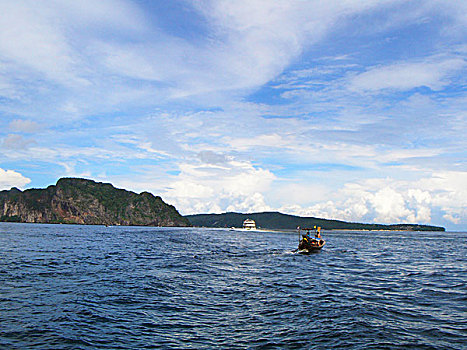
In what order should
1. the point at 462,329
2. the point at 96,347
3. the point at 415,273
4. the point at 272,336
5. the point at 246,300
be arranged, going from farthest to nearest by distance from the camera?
the point at 415,273 < the point at 246,300 < the point at 462,329 < the point at 272,336 < the point at 96,347

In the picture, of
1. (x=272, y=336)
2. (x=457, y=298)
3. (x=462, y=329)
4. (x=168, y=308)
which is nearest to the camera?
(x=272, y=336)

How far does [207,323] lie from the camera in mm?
19297

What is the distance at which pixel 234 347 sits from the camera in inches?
612

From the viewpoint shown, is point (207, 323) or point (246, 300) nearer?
point (207, 323)

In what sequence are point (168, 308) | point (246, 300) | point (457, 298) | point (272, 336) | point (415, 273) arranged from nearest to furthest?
point (272, 336), point (168, 308), point (246, 300), point (457, 298), point (415, 273)

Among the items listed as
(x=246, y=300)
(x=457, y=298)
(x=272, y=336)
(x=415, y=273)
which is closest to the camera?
(x=272, y=336)

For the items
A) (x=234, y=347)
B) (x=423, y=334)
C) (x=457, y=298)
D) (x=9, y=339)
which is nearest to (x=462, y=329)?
(x=423, y=334)

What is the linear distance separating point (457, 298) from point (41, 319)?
30.4m

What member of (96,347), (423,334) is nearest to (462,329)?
(423,334)

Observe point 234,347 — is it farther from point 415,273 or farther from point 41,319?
point 415,273

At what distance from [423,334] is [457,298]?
40.4 ft

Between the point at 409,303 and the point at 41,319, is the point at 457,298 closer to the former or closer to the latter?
the point at 409,303

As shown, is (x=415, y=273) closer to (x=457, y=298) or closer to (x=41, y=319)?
(x=457, y=298)

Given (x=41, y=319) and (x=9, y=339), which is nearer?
(x=9, y=339)
